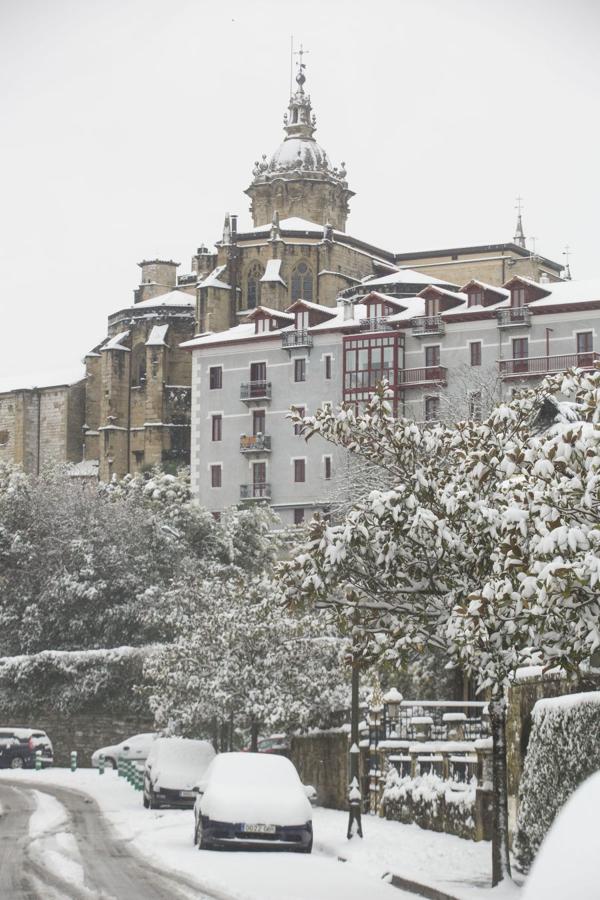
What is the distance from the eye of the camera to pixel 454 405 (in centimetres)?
5491

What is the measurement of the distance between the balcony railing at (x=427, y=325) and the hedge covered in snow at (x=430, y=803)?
48902 mm

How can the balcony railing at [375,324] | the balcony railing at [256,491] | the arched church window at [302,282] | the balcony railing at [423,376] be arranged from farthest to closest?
the arched church window at [302,282] → the balcony railing at [256,491] → the balcony railing at [375,324] → the balcony railing at [423,376]

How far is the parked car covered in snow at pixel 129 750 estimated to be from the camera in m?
44.5

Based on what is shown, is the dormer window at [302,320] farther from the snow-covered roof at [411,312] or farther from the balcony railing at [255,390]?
the snow-covered roof at [411,312]

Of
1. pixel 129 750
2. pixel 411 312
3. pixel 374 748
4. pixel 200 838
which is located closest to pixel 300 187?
pixel 411 312

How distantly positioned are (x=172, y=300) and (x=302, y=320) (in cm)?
2383

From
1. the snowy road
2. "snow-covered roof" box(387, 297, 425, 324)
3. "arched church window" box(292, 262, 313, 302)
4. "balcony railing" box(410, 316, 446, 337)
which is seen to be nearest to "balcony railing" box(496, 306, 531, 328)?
"balcony railing" box(410, 316, 446, 337)

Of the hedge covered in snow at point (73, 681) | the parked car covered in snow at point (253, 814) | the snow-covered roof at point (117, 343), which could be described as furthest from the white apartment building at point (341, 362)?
the parked car covered in snow at point (253, 814)

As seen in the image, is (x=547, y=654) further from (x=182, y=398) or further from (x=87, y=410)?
(x=87, y=410)

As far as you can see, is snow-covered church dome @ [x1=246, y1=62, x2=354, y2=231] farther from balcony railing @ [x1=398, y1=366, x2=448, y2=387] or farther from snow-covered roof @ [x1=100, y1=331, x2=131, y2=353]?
balcony railing @ [x1=398, y1=366, x2=448, y2=387]

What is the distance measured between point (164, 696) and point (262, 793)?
1476 centimetres

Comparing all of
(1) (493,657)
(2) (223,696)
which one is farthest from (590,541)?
(2) (223,696)

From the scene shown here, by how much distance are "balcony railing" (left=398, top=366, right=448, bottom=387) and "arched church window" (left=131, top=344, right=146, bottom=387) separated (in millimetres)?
30811

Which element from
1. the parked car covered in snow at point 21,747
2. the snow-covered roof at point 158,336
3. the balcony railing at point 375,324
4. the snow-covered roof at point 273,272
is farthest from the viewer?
the snow-covered roof at point 158,336
